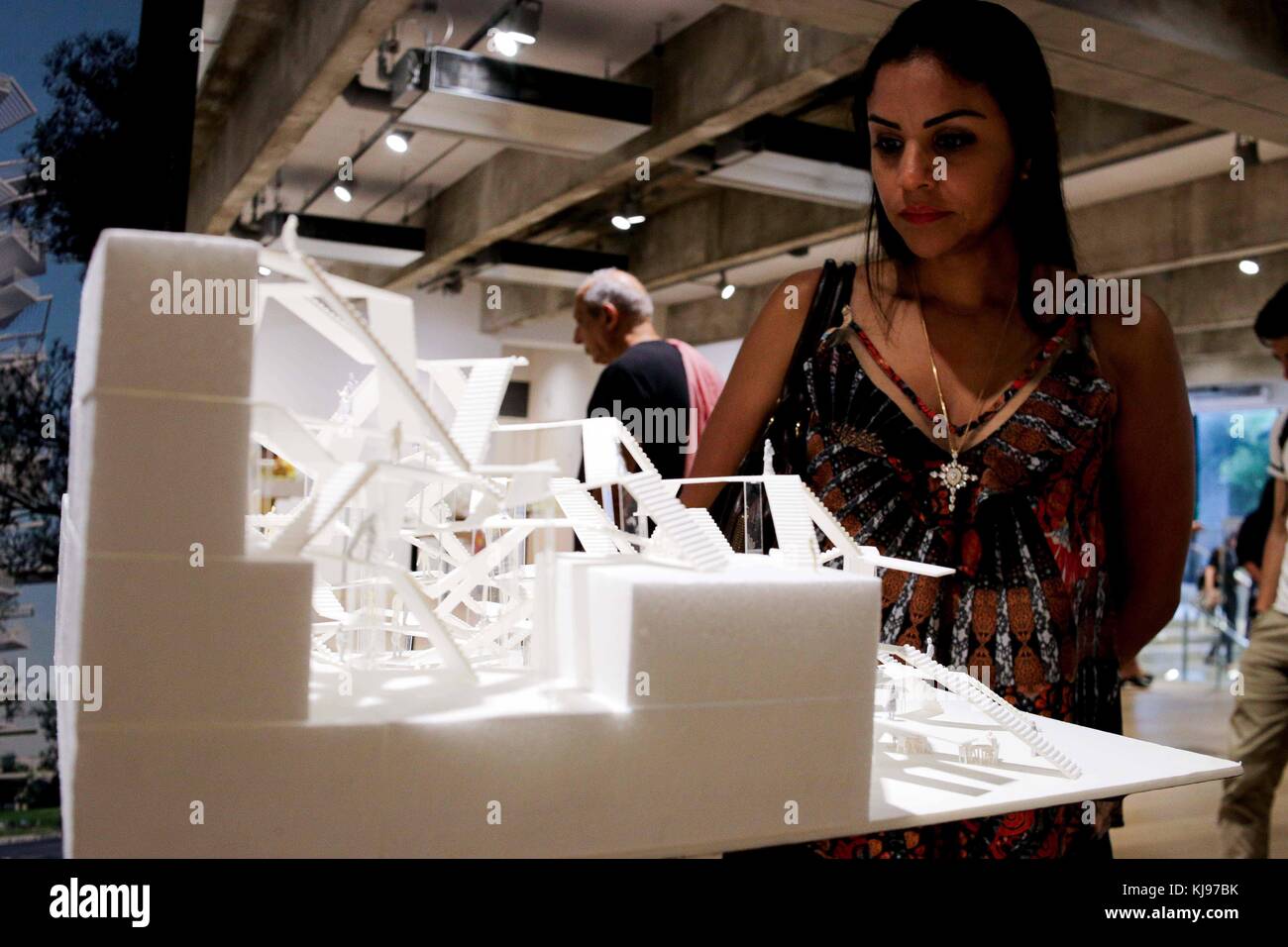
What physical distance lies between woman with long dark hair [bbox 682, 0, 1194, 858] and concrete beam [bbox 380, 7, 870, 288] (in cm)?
268

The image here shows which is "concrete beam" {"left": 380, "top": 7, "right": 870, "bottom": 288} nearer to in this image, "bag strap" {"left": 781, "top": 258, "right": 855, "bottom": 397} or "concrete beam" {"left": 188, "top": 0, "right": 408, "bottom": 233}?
"concrete beam" {"left": 188, "top": 0, "right": 408, "bottom": 233}

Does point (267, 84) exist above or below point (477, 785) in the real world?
above

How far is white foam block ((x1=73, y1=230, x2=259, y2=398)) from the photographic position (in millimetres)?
566

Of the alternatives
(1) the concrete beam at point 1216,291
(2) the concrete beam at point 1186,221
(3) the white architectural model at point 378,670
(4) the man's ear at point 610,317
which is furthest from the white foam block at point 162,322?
(1) the concrete beam at point 1216,291

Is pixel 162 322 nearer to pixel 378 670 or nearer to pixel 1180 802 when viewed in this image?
pixel 378 670

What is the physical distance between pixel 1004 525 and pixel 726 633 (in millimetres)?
631

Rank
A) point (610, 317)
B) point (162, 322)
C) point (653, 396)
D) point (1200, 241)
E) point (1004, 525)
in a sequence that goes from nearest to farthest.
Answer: point (162, 322) < point (1004, 525) < point (653, 396) < point (610, 317) < point (1200, 241)

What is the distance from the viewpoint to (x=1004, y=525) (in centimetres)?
119

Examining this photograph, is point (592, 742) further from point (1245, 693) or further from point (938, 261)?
point (1245, 693)

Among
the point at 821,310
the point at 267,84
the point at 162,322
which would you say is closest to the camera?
the point at 162,322

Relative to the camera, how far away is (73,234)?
1526 mm

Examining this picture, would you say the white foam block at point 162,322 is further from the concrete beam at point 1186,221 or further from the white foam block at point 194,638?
the concrete beam at point 1186,221

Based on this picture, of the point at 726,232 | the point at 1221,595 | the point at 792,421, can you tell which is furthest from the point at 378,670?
the point at 1221,595

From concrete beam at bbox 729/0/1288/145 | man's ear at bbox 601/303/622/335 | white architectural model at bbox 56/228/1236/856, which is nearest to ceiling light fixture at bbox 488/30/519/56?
concrete beam at bbox 729/0/1288/145
